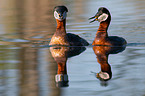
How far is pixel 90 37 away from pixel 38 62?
537 cm

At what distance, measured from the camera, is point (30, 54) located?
487 inches

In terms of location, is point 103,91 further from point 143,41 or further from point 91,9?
point 91,9

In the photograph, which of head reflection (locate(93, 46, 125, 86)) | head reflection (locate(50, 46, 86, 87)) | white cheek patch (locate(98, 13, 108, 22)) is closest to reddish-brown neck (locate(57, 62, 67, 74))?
head reflection (locate(50, 46, 86, 87))

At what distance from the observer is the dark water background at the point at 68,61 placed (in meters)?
8.36

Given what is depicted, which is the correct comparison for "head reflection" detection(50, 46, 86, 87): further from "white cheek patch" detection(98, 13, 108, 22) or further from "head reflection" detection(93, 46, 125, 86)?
"white cheek patch" detection(98, 13, 108, 22)

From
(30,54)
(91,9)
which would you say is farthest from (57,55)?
(91,9)

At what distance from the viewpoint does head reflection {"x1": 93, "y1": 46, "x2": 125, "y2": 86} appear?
926 centimetres

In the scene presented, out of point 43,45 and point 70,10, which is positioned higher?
point 70,10

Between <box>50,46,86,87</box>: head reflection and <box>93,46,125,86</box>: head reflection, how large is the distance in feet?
1.82

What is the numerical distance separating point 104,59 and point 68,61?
0.93 metres

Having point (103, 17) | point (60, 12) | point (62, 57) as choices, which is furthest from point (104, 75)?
point (103, 17)

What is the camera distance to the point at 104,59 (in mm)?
11297

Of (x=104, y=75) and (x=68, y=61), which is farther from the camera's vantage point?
(x=68, y=61)

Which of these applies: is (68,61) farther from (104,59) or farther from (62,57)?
(104,59)
